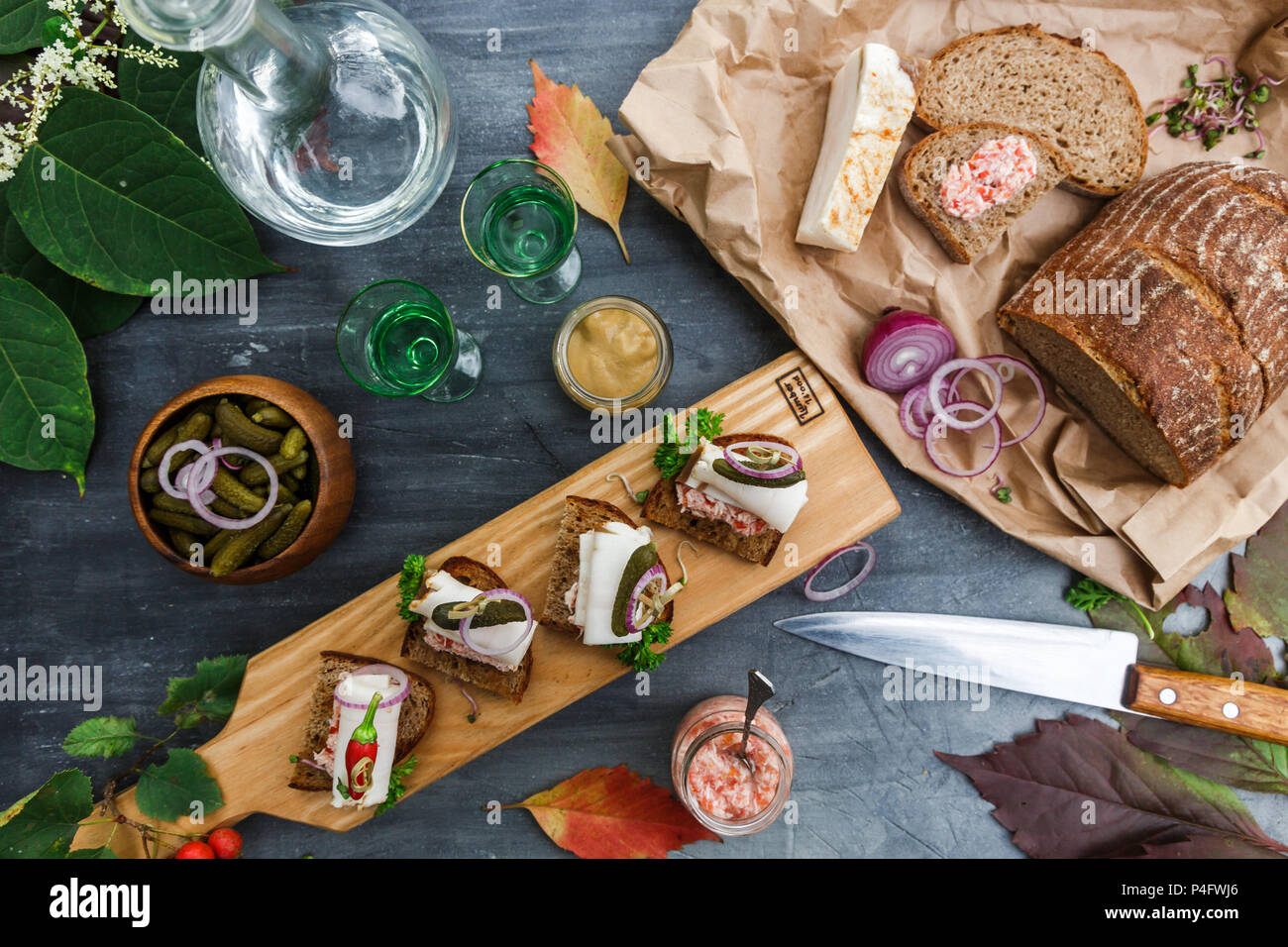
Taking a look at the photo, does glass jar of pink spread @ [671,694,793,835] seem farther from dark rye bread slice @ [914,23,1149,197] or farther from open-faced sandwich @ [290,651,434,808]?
dark rye bread slice @ [914,23,1149,197]

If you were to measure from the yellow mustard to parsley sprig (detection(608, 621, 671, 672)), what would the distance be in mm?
728

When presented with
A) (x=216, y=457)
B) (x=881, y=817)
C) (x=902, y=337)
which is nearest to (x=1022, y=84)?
(x=902, y=337)

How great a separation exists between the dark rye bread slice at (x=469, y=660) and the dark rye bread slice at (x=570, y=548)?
0.16 metres

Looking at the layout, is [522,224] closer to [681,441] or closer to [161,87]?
[681,441]

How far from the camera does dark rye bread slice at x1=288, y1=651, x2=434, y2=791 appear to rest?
2.37 metres

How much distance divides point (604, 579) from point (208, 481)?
1.15 meters

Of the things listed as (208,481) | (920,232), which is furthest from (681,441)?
(208,481)

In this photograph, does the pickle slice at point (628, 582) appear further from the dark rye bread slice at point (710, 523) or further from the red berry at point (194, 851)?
the red berry at point (194, 851)

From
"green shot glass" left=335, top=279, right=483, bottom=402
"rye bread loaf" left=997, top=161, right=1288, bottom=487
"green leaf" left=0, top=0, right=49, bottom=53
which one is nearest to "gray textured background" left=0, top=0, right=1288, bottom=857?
"green shot glass" left=335, top=279, right=483, bottom=402

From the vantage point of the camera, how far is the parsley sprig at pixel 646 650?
2.31m

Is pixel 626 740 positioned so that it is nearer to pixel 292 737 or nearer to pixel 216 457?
pixel 292 737

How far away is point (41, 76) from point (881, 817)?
3.47 meters

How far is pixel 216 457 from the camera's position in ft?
7.18

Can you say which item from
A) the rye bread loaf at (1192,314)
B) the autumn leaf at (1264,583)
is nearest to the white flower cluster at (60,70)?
the rye bread loaf at (1192,314)
